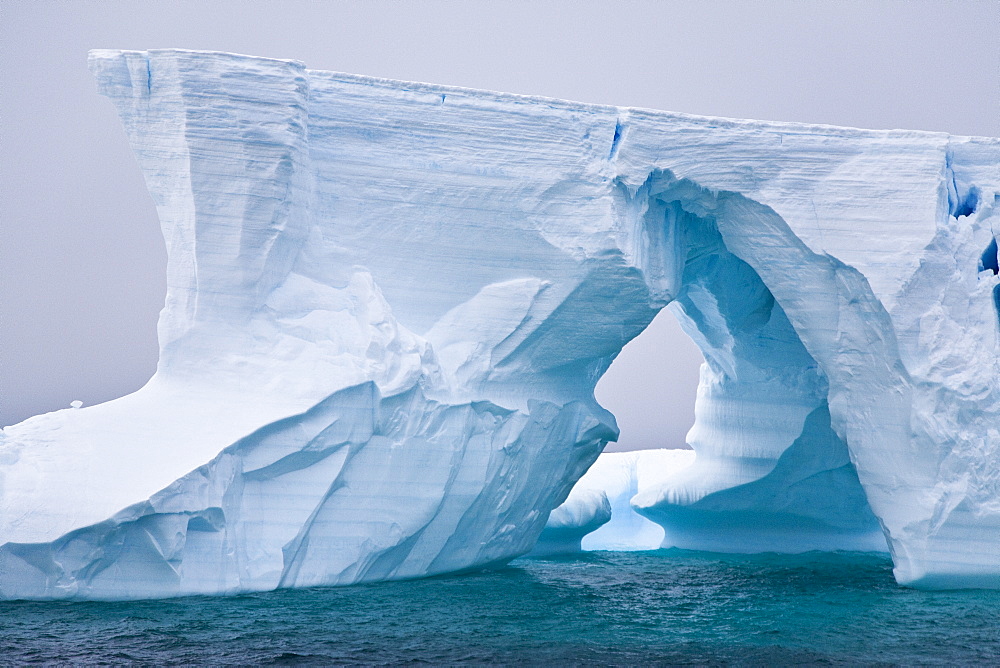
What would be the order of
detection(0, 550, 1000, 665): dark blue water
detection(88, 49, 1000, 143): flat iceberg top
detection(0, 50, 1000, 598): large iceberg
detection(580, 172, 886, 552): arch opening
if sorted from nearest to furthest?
detection(0, 550, 1000, 665): dark blue water → detection(0, 50, 1000, 598): large iceberg → detection(88, 49, 1000, 143): flat iceberg top → detection(580, 172, 886, 552): arch opening

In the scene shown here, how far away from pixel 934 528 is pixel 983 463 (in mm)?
692

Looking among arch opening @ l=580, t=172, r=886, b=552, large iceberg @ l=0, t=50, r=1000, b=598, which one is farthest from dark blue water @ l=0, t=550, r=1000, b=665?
arch opening @ l=580, t=172, r=886, b=552

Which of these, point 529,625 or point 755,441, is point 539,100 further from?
point 755,441

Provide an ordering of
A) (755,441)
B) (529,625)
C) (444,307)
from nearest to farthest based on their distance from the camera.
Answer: (529,625)
(444,307)
(755,441)

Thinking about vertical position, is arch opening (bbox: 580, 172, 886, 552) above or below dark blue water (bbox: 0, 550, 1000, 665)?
above

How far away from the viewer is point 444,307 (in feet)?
30.6

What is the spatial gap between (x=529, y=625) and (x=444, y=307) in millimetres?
2978

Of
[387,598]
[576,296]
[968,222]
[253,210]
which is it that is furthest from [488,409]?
[968,222]

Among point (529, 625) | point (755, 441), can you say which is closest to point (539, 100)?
point (529, 625)

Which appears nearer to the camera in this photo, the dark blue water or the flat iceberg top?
the dark blue water

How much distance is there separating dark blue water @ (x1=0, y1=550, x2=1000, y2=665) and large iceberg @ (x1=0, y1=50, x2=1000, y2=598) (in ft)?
1.54

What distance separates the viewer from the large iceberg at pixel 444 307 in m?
8.04

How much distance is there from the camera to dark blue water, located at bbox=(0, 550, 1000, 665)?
21.3 ft

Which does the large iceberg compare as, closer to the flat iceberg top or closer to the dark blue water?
the flat iceberg top
